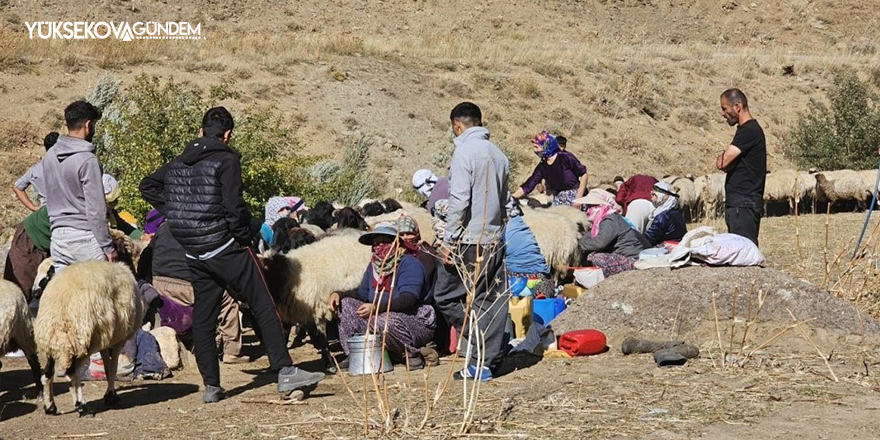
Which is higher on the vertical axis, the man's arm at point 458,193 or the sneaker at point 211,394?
the man's arm at point 458,193

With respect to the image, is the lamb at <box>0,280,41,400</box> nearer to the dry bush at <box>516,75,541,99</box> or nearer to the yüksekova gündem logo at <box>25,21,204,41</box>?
the dry bush at <box>516,75,541,99</box>

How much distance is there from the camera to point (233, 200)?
6.43 metres

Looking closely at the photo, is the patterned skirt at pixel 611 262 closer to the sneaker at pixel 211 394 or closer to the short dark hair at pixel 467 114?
the short dark hair at pixel 467 114

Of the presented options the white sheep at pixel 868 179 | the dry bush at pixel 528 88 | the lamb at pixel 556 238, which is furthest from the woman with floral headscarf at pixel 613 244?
the dry bush at pixel 528 88

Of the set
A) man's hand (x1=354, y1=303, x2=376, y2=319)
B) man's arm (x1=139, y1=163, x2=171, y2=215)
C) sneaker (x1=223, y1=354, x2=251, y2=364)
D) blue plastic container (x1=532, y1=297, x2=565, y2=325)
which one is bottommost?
sneaker (x1=223, y1=354, x2=251, y2=364)

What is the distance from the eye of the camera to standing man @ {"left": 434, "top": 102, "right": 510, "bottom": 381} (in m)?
6.88

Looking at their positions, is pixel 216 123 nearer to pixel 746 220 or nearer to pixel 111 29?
pixel 746 220

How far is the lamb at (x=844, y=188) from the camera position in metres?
19.5

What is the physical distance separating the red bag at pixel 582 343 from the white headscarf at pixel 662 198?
3.47 m

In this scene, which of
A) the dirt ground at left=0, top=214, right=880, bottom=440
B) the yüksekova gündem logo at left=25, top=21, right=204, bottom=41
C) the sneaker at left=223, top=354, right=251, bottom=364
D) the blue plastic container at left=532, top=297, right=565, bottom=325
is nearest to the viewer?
the dirt ground at left=0, top=214, right=880, bottom=440

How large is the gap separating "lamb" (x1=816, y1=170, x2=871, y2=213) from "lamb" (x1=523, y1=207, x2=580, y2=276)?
1006 cm

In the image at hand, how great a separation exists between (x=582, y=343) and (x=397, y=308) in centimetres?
137

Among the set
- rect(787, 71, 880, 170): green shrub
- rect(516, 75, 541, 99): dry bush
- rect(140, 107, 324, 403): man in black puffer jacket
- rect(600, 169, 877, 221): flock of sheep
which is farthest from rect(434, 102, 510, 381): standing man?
rect(516, 75, 541, 99): dry bush

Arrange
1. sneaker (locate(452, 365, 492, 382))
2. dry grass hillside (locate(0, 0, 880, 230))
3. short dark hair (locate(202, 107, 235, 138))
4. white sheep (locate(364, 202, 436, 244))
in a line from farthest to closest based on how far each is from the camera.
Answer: dry grass hillside (locate(0, 0, 880, 230)) → white sheep (locate(364, 202, 436, 244)) → sneaker (locate(452, 365, 492, 382)) → short dark hair (locate(202, 107, 235, 138))
